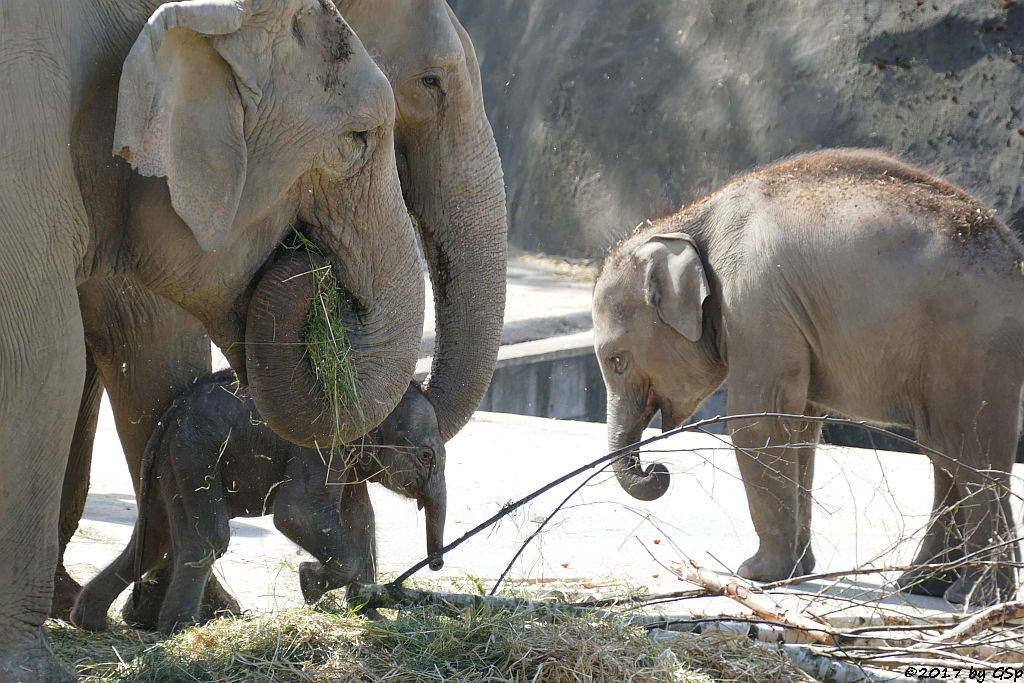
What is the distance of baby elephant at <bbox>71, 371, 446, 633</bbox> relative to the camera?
130 inches

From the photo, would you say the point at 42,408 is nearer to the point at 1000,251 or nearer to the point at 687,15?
the point at 1000,251

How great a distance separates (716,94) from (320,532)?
954cm

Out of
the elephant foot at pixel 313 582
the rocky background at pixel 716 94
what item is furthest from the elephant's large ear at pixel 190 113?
the rocky background at pixel 716 94

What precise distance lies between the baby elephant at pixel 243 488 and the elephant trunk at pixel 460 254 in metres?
0.13

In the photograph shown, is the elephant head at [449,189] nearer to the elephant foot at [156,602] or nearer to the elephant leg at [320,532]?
the elephant leg at [320,532]

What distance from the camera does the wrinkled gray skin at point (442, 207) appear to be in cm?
320

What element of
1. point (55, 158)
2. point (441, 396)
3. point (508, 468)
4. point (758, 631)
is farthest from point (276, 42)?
point (508, 468)

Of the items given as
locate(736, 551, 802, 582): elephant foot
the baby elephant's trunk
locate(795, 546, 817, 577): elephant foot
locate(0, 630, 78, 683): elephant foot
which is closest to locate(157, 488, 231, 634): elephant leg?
the baby elephant's trunk

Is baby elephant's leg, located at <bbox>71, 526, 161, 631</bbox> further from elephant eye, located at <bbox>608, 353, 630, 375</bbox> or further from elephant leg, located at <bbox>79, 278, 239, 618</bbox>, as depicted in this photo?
elephant eye, located at <bbox>608, 353, 630, 375</bbox>

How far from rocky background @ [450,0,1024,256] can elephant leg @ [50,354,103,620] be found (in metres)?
6.60

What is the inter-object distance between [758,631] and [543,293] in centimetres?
754

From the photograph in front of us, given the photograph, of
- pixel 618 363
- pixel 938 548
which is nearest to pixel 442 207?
pixel 618 363

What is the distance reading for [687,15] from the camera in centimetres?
1262

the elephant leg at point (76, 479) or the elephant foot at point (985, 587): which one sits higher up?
the elephant leg at point (76, 479)
